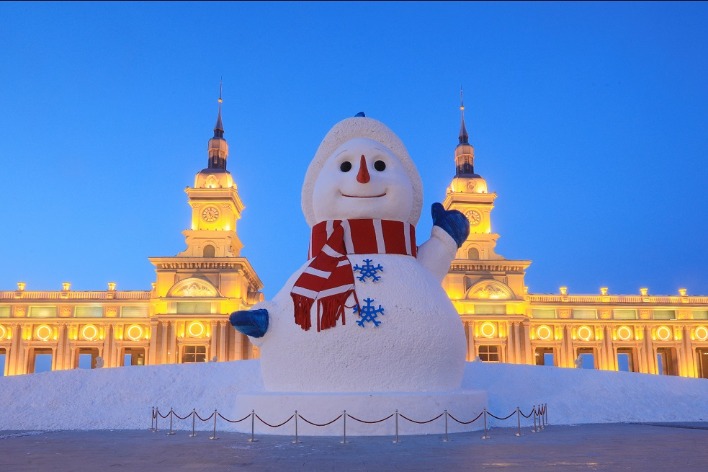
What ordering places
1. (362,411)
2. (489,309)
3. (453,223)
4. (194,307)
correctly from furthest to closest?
(489,309) < (194,307) < (453,223) < (362,411)

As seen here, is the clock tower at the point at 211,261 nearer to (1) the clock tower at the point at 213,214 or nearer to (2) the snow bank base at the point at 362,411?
(1) the clock tower at the point at 213,214

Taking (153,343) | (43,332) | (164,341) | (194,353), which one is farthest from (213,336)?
(43,332)

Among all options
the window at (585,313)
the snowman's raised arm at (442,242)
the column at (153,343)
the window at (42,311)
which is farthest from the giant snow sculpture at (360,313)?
the window at (42,311)

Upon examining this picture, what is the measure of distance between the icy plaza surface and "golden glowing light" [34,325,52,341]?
37.2 m

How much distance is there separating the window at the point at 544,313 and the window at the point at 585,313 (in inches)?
66.4

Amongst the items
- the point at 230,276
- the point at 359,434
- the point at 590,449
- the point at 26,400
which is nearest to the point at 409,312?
the point at 359,434

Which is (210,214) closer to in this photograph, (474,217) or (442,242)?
(474,217)

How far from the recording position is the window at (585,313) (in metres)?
51.0

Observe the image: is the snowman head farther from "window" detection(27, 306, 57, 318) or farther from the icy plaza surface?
"window" detection(27, 306, 57, 318)

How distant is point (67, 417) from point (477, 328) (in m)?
35.0

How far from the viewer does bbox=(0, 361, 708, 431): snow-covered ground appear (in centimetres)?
1758

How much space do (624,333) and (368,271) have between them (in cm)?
4343

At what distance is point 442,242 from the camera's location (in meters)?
15.2

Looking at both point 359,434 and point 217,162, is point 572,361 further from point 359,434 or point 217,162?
point 359,434
